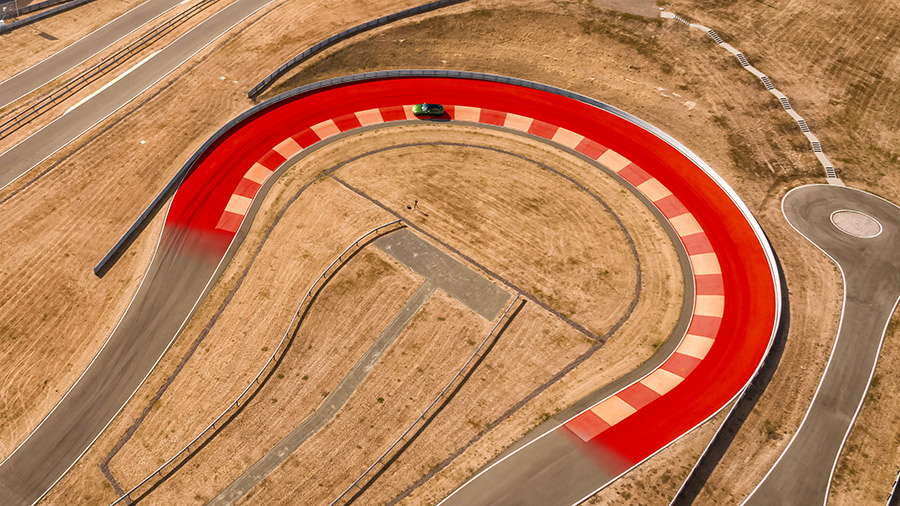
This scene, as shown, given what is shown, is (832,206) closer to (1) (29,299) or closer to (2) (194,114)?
(2) (194,114)

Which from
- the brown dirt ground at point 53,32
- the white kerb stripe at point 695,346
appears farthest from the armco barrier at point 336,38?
the white kerb stripe at point 695,346

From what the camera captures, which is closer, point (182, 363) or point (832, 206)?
point (182, 363)

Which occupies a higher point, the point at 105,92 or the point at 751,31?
the point at 751,31

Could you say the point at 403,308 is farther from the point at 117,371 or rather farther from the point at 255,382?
the point at 117,371

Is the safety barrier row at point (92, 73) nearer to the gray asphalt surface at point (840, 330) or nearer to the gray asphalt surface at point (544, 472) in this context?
the gray asphalt surface at point (544, 472)

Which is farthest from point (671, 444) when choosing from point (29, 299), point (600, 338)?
point (29, 299)
